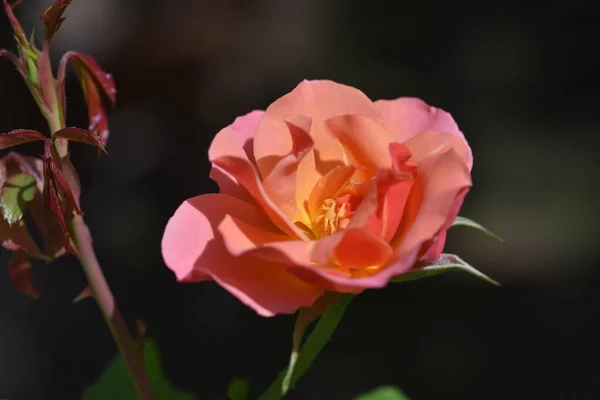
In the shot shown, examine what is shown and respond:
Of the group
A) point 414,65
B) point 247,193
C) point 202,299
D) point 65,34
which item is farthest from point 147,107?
point 247,193

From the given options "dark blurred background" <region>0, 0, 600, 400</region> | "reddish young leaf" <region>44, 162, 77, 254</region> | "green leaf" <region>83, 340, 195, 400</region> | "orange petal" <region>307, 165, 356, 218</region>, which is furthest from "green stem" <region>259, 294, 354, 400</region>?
"dark blurred background" <region>0, 0, 600, 400</region>

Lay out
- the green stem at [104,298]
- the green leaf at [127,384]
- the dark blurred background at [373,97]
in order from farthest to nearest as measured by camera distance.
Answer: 1. the dark blurred background at [373,97]
2. the green leaf at [127,384]
3. the green stem at [104,298]

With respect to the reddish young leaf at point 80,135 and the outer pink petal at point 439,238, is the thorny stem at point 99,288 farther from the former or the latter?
the outer pink petal at point 439,238

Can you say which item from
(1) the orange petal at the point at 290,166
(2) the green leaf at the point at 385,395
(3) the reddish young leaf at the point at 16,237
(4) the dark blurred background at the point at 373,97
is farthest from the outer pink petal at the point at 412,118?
(4) the dark blurred background at the point at 373,97

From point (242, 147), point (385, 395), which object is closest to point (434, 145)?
point (242, 147)

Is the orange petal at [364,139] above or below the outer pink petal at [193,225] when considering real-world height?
above

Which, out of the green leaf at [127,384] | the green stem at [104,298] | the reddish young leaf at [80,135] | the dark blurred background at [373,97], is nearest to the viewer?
the reddish young leaf at [80,135]

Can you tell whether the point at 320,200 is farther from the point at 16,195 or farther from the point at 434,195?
the point at 16,195

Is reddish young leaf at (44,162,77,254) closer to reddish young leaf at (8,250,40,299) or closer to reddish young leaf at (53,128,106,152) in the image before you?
reddish young leaf at (53,128,106,152)
